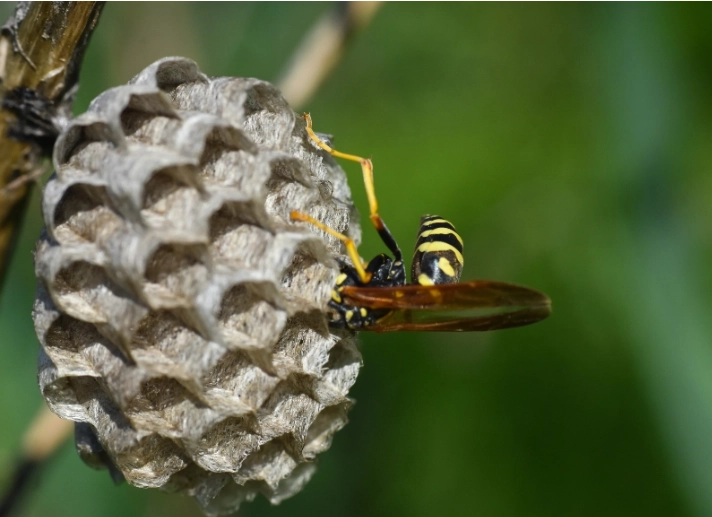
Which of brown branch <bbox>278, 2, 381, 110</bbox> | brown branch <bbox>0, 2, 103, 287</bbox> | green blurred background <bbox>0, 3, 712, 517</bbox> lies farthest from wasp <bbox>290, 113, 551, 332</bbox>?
green blurred background <bbox>0, 3, 712, 517</bbox>

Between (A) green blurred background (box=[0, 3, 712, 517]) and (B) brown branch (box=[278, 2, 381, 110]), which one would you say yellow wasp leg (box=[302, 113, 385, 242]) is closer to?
(B) brown branch (box=[278, 2, 381, 110])

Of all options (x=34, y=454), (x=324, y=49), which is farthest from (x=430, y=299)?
(x=34, y=454)

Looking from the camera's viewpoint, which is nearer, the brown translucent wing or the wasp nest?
the wasp nest

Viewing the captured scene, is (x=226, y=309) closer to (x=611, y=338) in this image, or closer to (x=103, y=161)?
(x=103, y=161)

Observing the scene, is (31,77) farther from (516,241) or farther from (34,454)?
(516,241)

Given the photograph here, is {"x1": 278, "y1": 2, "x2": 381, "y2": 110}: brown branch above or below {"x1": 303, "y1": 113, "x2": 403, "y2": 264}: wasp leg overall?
above
